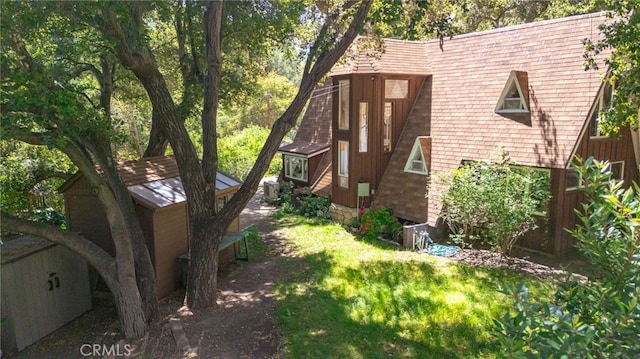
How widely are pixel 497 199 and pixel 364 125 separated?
5.94 m

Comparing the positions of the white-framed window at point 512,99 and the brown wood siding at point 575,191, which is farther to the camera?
the white-framed window at point 512,99

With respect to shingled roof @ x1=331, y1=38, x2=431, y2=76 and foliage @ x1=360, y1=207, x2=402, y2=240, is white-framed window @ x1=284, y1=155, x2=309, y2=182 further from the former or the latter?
foliage @ x1=360, y1=207, x2=402, y2=240

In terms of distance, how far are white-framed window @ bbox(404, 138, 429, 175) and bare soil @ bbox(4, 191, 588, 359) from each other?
4070 millimetres

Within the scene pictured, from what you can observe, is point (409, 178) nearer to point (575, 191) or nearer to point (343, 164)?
point (343, 164)

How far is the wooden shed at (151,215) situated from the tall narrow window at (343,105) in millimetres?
6973

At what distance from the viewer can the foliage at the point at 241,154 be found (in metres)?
23.8

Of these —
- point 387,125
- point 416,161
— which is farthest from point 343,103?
point 416,161

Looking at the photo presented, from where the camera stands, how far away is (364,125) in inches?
613

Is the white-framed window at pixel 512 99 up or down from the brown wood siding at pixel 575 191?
up

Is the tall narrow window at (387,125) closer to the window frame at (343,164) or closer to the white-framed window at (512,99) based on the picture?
the window frame at (343,164)

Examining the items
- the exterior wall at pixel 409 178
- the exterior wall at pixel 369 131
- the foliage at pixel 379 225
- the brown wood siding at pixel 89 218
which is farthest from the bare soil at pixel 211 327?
the exterior wall at pixel 369 131

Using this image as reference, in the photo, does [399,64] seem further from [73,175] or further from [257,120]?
[257,120]

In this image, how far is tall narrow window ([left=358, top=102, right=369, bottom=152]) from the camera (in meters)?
15.4

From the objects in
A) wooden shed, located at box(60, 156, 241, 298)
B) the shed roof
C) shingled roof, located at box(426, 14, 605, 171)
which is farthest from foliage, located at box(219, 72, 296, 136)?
wooden shed, located at box(60, 156, 241, 298)
